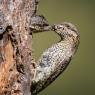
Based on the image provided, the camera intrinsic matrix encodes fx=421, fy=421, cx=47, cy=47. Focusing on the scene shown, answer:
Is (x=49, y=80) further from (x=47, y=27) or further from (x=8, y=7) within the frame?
(x=8, y=7)

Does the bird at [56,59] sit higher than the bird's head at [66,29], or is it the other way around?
the bird's head at [66,29]

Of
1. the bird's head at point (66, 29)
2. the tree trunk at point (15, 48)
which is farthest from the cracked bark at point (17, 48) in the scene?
the bird's head at point (66, 29)

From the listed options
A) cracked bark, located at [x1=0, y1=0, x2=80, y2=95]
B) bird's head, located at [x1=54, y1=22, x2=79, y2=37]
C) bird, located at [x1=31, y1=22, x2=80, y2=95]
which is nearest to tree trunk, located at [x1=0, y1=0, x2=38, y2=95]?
cracked bark, located at [x1=0, y1=0, x2=80, y2=95]

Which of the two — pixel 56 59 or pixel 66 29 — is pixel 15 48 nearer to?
pixel 56 59

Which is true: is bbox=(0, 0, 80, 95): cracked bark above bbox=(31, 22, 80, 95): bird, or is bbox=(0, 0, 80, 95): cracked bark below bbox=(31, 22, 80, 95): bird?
above

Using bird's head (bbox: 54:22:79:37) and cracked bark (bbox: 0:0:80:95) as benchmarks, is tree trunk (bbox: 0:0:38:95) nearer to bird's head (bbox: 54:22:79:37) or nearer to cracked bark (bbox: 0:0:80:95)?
cracked bark (bbox: 0:0:80:95)

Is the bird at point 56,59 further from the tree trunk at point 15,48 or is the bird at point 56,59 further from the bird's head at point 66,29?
the tree trunk at point 15,48

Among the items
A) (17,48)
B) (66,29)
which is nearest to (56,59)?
(66,29)
